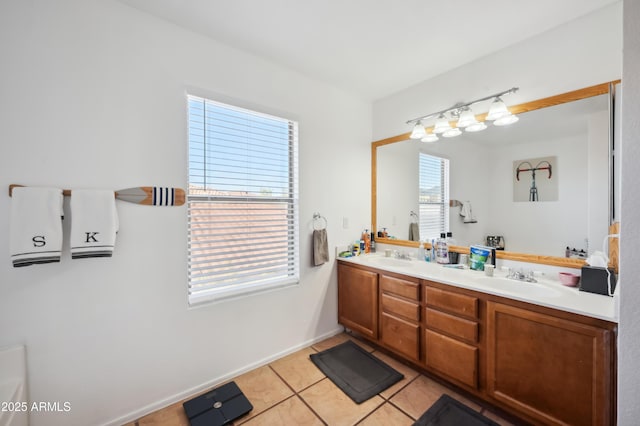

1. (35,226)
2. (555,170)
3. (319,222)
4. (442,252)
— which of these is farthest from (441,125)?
(35,226)

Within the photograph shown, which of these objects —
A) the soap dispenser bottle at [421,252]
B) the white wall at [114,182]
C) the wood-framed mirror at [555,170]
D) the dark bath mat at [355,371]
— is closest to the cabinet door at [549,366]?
the wood-framed mirror at [555,170]

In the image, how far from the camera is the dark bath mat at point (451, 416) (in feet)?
5.35

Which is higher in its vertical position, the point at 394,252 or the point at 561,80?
the point at 561,80

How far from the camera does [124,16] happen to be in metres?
1.62

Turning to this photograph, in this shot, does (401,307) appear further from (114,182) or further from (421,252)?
(114,182)

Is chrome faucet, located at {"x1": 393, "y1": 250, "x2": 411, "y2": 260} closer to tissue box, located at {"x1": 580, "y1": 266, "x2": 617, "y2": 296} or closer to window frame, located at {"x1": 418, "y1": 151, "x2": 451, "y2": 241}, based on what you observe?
window frame, located at {"x1": 418, "y1": 151, "x2": 451, "y2": 241}

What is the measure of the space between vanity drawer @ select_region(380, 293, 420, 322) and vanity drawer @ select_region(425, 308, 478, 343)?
0.09 m

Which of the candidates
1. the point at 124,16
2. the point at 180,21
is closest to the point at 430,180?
the point at 180,21

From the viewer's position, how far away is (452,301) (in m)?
1.84

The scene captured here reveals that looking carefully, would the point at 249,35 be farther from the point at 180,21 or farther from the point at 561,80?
the point at 561,80

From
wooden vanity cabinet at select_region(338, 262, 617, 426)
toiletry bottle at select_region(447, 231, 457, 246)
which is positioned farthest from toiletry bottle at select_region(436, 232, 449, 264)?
wooden vanity cabinet at select_region(338, 262, 617, 426)

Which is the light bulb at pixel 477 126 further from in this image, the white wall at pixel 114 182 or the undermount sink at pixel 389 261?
the white wall at pixel 114 182

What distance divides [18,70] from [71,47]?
0.28 m

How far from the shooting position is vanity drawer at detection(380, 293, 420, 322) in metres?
2.07
